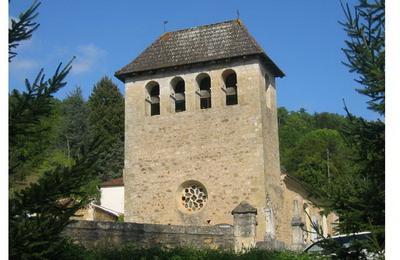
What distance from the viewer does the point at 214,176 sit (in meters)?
24.6

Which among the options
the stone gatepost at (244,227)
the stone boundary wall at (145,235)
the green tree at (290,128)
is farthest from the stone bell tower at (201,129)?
the green tree at (290,128)

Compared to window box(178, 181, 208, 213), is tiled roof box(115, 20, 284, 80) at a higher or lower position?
higher

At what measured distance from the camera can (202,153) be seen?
2511cm

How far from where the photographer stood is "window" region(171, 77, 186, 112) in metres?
26.4

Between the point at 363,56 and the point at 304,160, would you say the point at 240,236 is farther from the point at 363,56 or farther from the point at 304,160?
the point at 304,160

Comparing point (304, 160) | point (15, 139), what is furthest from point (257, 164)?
point (304, 160)

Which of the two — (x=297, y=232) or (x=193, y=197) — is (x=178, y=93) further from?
(x=297, y=232)

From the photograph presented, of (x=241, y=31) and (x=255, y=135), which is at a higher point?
(x=241, y=31)

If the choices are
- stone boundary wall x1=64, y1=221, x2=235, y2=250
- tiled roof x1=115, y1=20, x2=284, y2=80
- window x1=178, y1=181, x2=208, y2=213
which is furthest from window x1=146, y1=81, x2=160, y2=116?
stone boundary wall x1=64, y1=221, x2=235, y2=250

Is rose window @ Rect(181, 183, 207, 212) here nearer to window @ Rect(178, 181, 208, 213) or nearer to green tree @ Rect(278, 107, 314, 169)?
window @ Rect(178, 181, 208, 213)

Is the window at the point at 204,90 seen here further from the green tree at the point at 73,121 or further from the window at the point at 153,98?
the green tree at the point at 73,121

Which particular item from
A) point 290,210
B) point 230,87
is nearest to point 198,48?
point 230,87

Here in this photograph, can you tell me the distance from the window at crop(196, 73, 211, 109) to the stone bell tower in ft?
0.15

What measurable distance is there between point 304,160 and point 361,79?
49.6 metres
